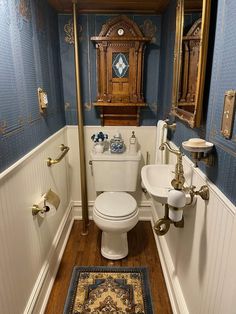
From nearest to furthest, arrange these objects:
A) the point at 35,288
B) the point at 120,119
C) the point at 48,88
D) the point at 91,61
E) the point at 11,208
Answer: the point at 11,208
the point at 35,288
the point at 48,88
the point at 91,61
the point at 120,119

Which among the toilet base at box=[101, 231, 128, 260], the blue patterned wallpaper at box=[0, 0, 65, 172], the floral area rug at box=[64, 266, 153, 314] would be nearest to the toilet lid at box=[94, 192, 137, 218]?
the toilet base at box=[101, 231, 128, 260]

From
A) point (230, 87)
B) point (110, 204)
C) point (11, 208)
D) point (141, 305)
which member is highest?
point (230, 87)

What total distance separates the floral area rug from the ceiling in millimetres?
2066

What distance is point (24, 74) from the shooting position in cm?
126

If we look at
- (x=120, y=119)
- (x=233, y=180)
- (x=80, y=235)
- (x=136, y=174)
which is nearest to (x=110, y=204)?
(x=136, y=174)

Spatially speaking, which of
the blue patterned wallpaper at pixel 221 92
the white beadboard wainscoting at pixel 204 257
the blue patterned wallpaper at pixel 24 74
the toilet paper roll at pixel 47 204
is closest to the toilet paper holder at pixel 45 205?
the toilet paper roll at pixel 47 204

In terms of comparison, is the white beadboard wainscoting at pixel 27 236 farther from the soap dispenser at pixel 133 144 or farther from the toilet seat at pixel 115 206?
the soap dispenser at pixel 133 144

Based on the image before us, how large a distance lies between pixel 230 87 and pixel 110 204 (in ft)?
4.15

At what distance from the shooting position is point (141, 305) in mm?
1495

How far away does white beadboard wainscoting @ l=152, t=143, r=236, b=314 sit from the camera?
81cm

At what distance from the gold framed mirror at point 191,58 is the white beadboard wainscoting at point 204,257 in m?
0.30

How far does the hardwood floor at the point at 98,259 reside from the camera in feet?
4.99

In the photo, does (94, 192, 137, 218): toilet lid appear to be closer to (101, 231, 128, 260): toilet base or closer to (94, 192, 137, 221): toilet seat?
(94, 192, 137, 221): toilet seat

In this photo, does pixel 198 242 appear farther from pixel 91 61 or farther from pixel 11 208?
pixel 91 61
